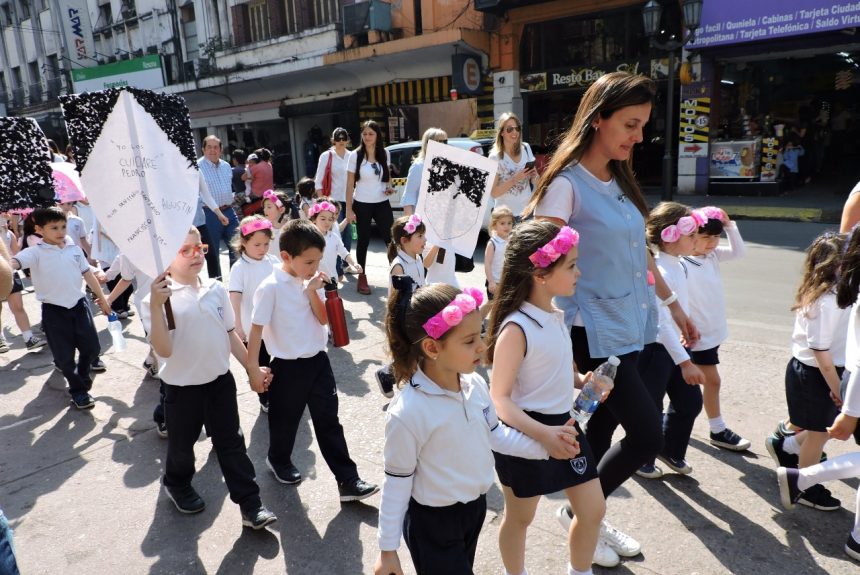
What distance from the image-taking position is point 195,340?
3072 mm

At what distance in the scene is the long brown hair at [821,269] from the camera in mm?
2838

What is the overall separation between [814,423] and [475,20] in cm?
1630

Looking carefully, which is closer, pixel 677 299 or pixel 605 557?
pixel 605 557

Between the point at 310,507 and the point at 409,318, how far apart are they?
1652 millimetres

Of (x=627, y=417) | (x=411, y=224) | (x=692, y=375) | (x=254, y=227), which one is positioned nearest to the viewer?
(x=627, y=417)

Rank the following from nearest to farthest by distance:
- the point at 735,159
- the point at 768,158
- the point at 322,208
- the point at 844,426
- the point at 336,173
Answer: the point at 844,426 < the point at 322,208 < the point at 336,173 < the point at 768,158 < the point at 735,159

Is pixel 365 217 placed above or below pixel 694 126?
below

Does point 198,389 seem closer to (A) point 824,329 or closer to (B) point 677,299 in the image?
(B) point 677,299

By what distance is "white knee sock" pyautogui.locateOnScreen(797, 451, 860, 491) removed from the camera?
2.62 metres

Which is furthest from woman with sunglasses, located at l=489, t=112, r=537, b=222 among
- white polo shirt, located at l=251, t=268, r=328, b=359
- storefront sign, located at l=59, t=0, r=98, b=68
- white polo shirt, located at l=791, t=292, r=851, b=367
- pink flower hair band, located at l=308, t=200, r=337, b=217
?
storefront sign, located at l=59, t=0, r=98, b=68

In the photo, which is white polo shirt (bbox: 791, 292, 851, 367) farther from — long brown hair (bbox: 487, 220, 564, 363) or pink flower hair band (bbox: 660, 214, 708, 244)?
long brown hair (bbox: 487, 220, 564, 363)

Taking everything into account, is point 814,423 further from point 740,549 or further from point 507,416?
point 507,416

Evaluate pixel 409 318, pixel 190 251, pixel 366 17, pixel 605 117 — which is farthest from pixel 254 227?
pixel 366 17

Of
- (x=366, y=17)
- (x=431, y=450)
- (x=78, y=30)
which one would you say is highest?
(x=78, y=30)
